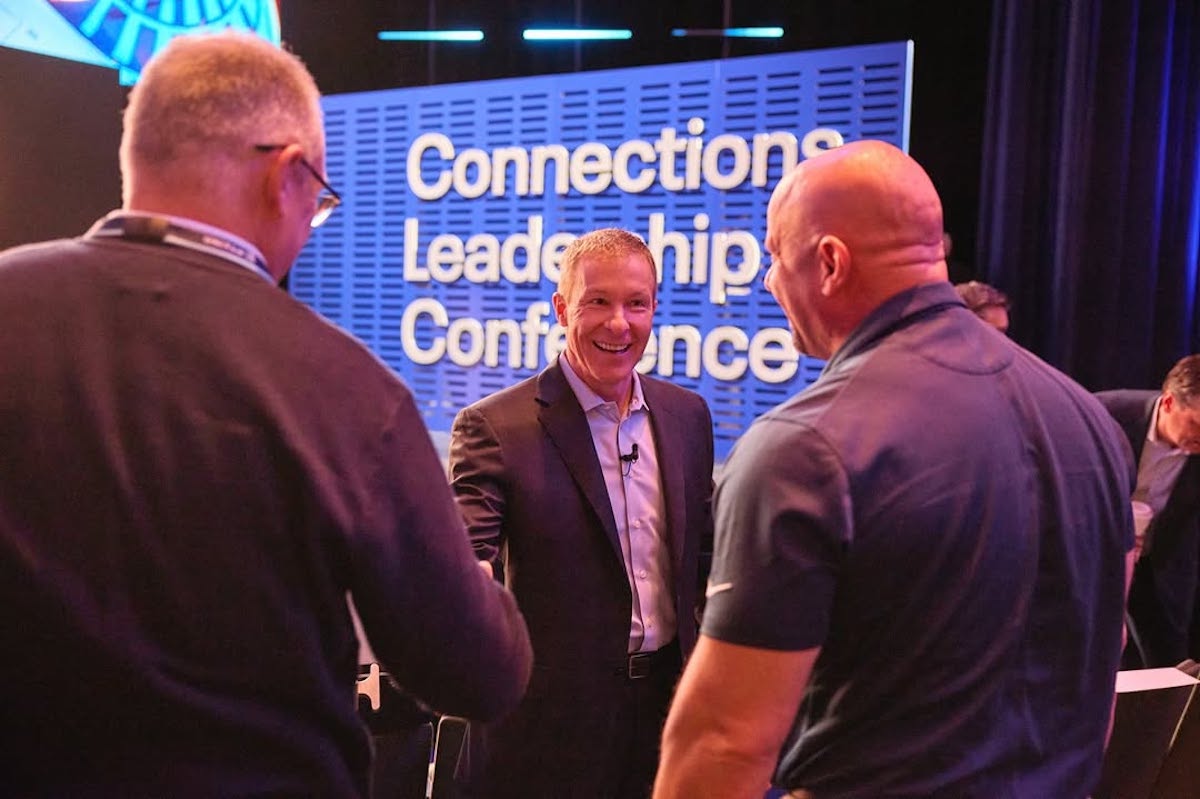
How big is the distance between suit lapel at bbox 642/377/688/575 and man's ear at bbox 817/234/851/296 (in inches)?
35.5

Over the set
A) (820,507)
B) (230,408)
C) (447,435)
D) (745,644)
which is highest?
(230,408)

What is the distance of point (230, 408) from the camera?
0.98m

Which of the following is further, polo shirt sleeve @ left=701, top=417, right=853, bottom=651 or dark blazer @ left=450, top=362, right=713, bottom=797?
dark blazer @ left=450, top=362, right=713, bottom=797

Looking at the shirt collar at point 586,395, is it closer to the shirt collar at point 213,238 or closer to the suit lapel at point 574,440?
the suit lapel at point 574,440

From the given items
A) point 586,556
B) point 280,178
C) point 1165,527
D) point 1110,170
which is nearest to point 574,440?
point 586,556

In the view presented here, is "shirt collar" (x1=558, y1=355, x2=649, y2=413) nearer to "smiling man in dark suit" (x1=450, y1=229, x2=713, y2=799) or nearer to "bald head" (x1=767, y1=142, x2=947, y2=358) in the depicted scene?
"smiling man in dark suit" (x1=450, y1=229, x2=713, y2=799)

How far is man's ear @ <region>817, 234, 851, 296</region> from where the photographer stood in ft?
4.21

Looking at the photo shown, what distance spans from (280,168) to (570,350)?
121cm

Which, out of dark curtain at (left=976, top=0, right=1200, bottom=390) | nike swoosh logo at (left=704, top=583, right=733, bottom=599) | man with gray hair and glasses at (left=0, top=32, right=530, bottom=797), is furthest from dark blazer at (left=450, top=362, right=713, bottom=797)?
dark curtain at (left=976, top=0, right=1200, bottom=390)

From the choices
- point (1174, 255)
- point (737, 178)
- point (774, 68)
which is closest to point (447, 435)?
point (737, 178)

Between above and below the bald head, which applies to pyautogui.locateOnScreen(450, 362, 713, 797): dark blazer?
below

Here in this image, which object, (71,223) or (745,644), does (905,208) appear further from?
(71,223)

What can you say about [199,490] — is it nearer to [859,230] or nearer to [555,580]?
[859,230]

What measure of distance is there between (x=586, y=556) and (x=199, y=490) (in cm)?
114
